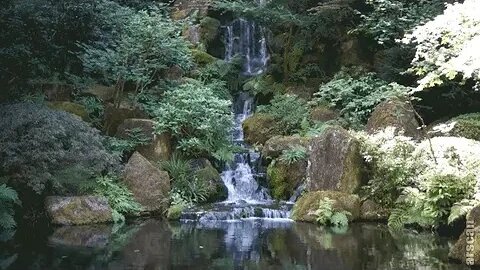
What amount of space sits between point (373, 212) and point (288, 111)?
20.7 ft

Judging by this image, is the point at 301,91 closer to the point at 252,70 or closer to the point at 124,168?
the point at 252,70

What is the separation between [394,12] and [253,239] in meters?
11.2

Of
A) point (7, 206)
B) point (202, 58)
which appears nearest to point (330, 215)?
point (7, 206)

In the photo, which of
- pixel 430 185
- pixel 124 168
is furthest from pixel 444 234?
pixel 124 168

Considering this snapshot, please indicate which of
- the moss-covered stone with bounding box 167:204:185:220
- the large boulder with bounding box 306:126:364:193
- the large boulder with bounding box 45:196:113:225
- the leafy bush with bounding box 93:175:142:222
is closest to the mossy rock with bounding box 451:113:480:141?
the large boulder with bounding box 306:126:364:193

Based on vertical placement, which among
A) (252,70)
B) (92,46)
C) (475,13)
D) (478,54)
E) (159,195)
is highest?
(252,70)

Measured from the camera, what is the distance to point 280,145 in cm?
1515

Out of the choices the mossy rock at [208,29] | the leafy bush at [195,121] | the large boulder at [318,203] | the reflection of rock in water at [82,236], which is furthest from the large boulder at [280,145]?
the mossy rock at [208,29]

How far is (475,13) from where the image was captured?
8008 millimetres

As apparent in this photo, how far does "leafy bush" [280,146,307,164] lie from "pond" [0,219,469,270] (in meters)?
3.16

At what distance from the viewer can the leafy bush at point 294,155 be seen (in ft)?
47.3

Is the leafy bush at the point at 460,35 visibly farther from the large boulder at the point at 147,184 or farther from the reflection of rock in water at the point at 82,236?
the large boulder at the point at 147,184

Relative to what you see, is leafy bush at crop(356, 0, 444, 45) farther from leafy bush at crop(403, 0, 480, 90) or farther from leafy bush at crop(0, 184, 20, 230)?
leafy bush at crop(0, 184, 20, 230)

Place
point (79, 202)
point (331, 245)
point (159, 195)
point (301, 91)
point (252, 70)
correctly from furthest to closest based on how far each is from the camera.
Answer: point (252, 70) < point (301, 91) < point (159, 195) < point (79, 202) < point (331, 245)
